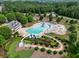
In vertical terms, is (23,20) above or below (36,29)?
above

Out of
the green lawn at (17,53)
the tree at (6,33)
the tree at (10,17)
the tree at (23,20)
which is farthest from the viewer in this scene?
the tree at (10,17)

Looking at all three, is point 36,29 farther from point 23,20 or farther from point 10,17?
point 10,17

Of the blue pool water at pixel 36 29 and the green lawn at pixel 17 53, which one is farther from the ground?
the green lawn at pixel 17 53

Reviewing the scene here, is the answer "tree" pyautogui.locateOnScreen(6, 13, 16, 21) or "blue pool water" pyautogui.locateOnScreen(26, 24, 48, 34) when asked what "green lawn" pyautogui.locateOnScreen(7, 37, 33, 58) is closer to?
"blue pool water" pyautogui.locateOnScreen(26, 24, 48, 34)

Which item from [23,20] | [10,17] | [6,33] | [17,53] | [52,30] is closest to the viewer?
[17,53]

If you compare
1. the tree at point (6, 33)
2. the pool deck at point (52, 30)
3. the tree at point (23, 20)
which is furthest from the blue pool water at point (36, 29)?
the tree at point (6, 33)

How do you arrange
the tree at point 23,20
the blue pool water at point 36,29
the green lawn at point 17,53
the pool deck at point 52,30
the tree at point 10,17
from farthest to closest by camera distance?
the tree at point 10,17 → the tree at point 23,20 → the blue pool water at point 36,29 → the pool deck at point 52,30 → the green lawn at point 17,53

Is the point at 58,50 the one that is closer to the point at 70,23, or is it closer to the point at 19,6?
the point at 70,23

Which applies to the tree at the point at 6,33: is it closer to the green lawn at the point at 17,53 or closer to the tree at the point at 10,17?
the green lawn at the point at 17,53

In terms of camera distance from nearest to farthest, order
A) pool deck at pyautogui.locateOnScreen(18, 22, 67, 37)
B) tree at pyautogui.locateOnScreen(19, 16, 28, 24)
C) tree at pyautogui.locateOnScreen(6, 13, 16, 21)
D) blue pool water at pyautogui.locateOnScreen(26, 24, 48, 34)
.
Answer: pool deck at pyautogui.locateOnScreen(18, 22, 67, 37), blue pool water at pyautogui.locateOnScreen(26, 24, 48, 34), tree at pyautogui.locateOnScreen(19, 16, 28, 24), tree at pyautogui.locateOnScreen(6, 13, 16, 21)

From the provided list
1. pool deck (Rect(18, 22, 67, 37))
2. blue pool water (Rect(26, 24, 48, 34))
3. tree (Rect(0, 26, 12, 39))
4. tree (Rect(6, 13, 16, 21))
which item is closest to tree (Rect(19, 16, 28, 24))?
tree (Rect(6, 13, 16, 21))

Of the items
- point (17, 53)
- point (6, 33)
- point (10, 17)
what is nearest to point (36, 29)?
point (10, 17)
